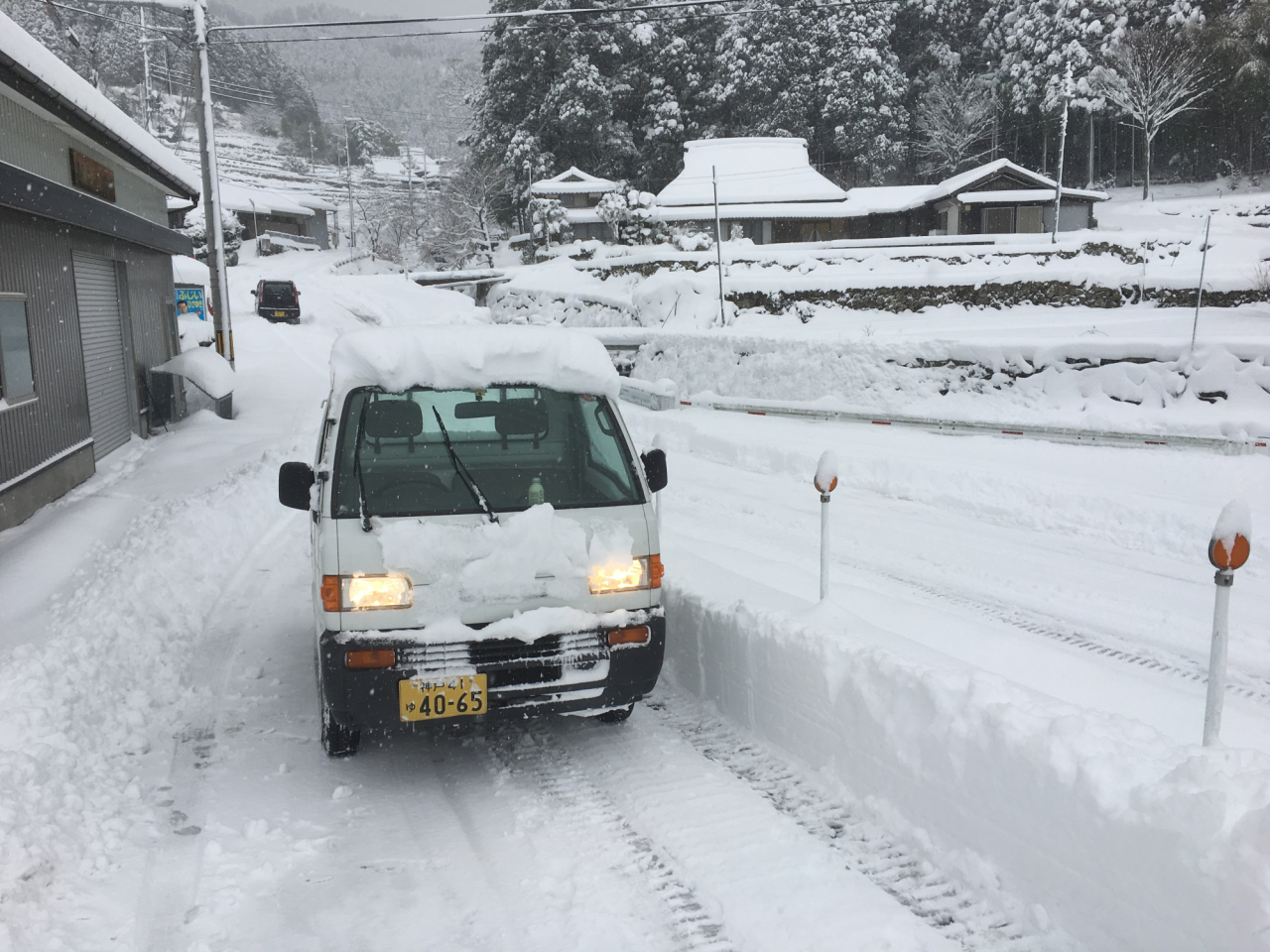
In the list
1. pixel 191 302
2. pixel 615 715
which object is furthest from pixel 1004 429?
pixel 191 302

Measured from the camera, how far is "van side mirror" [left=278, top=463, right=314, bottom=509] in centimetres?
496

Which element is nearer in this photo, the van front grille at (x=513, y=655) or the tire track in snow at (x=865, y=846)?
the tire track in snow at (x=865, y=846)

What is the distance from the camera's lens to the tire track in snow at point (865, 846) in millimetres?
3363

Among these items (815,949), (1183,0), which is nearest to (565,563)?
(815,949)

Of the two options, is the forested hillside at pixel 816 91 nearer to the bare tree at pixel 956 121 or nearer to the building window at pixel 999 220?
the bare tree at pixel 956 121

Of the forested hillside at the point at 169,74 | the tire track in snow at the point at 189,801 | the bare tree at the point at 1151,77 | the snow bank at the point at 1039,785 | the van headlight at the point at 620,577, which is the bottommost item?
the tire track in snow at the point at 189,801

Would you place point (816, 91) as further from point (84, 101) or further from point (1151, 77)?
point (84, 101)

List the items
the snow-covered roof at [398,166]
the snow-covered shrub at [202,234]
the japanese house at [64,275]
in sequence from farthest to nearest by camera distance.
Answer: the snow-covered roof at [398,166]
the snow-covered shrub at [202,234]
the japanese house at [64,275]

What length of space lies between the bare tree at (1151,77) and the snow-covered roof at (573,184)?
87.2 feet

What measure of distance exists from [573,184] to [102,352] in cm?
4133

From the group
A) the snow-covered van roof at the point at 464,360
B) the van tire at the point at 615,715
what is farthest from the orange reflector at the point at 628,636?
the snow-covered van roof at the point at 464,360

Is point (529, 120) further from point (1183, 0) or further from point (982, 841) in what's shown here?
point (982, 841)

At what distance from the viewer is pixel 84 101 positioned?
405 inches

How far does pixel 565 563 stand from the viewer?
176 inches
